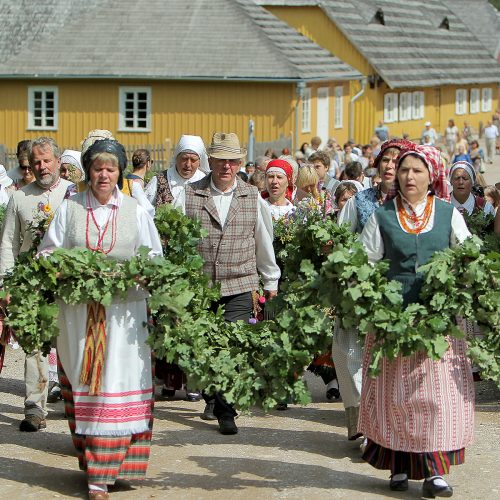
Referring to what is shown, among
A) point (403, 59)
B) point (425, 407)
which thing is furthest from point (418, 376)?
point (403, 59)

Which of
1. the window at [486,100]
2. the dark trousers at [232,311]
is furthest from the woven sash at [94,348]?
the window at [486,100]

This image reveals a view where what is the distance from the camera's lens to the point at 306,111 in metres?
43.2

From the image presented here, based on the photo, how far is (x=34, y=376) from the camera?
9.23 meters

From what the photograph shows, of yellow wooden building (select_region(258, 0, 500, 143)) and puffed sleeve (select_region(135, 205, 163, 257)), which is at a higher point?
yellow wooden building (select_region(258, 0, 500, 143))

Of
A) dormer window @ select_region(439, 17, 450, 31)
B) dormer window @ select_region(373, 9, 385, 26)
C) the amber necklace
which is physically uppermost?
dormer window @ select_region(439, 17, 450, 31)

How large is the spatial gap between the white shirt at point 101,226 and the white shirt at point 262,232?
5.49 ft

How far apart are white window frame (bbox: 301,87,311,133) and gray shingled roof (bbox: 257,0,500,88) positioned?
589 centimetres

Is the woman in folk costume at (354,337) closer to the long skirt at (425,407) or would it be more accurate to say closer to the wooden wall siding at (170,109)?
the long skirt at (425,407)

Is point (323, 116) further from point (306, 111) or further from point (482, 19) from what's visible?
point (482, 19)

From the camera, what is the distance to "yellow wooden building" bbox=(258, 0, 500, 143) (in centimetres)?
4875

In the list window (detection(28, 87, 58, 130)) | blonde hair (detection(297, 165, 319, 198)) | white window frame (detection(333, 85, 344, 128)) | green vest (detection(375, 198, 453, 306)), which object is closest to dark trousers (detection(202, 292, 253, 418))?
green vest (detection(375, 198, 453, 306))

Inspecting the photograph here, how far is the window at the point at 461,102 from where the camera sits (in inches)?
2450

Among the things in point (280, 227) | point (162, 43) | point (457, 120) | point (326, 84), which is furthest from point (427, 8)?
point (280, 227)

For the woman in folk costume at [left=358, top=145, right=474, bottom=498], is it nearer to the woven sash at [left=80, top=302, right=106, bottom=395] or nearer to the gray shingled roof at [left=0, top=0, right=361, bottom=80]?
the woven sash at [left=80, top=302, right=106, bottom=395]
